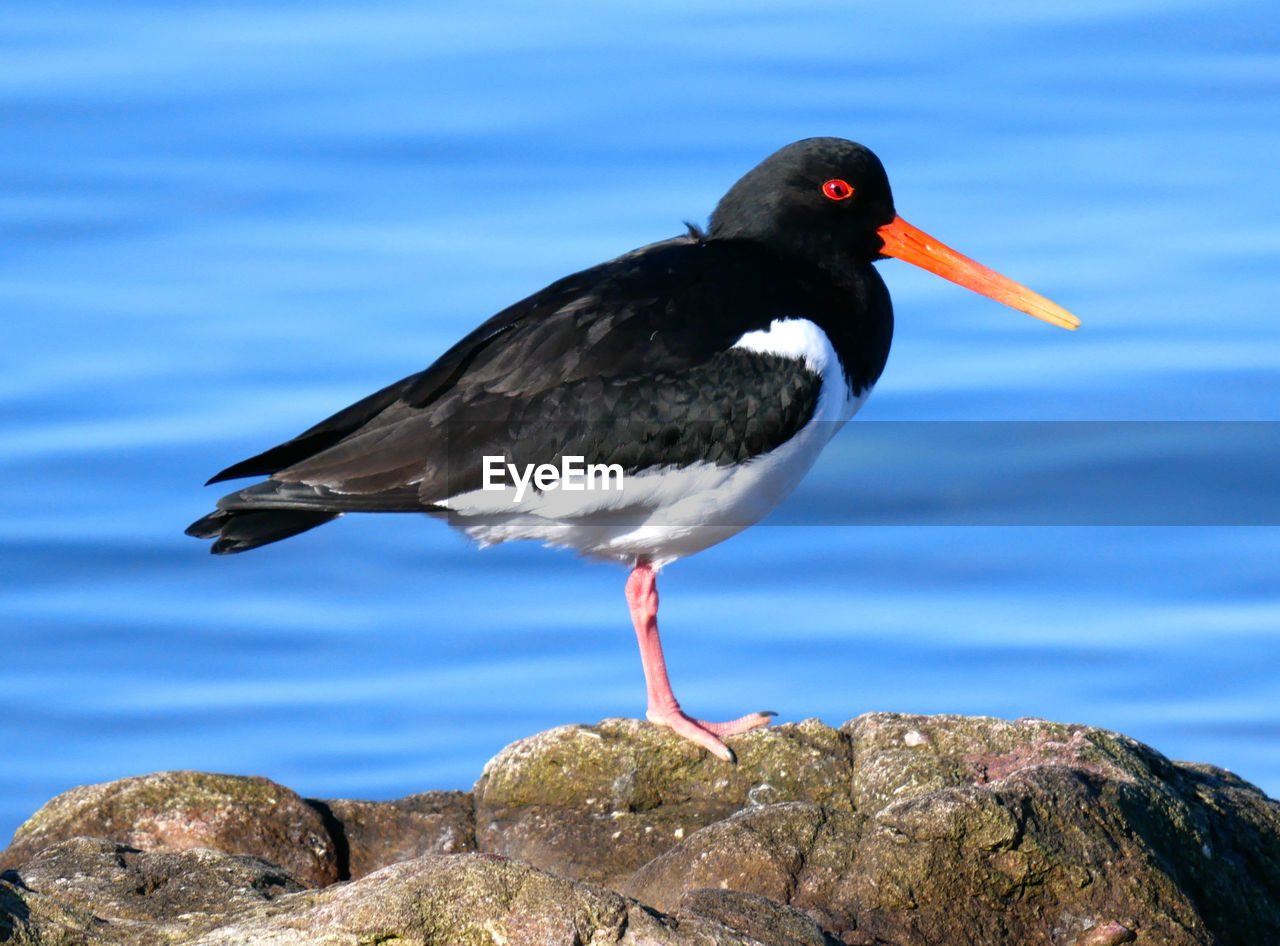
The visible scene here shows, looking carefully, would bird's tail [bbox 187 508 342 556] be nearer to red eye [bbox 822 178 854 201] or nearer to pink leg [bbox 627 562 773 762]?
pink leg [bbox 627 562 773 762]

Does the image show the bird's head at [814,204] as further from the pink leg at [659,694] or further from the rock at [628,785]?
the rock at [628,785]

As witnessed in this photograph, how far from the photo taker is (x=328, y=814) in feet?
16.5

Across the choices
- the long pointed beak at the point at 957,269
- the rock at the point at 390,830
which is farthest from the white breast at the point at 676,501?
the rock at the point at 390,830

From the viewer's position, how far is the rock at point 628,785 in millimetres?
4809

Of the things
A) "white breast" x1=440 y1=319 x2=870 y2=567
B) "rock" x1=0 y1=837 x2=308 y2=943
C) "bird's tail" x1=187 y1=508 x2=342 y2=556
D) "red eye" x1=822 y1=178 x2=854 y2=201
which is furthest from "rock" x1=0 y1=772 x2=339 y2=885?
"red eye" x1=822 y1=178 x2=854 y2=201

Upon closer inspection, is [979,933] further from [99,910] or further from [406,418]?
[406,418]

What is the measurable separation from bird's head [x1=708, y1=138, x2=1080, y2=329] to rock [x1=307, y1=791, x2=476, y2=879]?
2.49 meters

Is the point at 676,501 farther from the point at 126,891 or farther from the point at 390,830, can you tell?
the point at 126,891

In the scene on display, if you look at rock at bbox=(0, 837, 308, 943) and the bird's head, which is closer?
rock at bbox=(0, 837, 308, 943)

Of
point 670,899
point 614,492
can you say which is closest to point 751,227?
point 614,492

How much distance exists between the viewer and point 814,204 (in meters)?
6.39

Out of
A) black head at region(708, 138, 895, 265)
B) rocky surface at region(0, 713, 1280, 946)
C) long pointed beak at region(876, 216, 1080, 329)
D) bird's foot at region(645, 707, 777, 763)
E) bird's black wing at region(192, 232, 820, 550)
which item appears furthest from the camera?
long pointed beak at region(876, 216, 1080, 329)

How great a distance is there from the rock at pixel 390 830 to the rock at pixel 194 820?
0.22ft

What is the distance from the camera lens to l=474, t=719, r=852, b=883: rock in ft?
15.8
